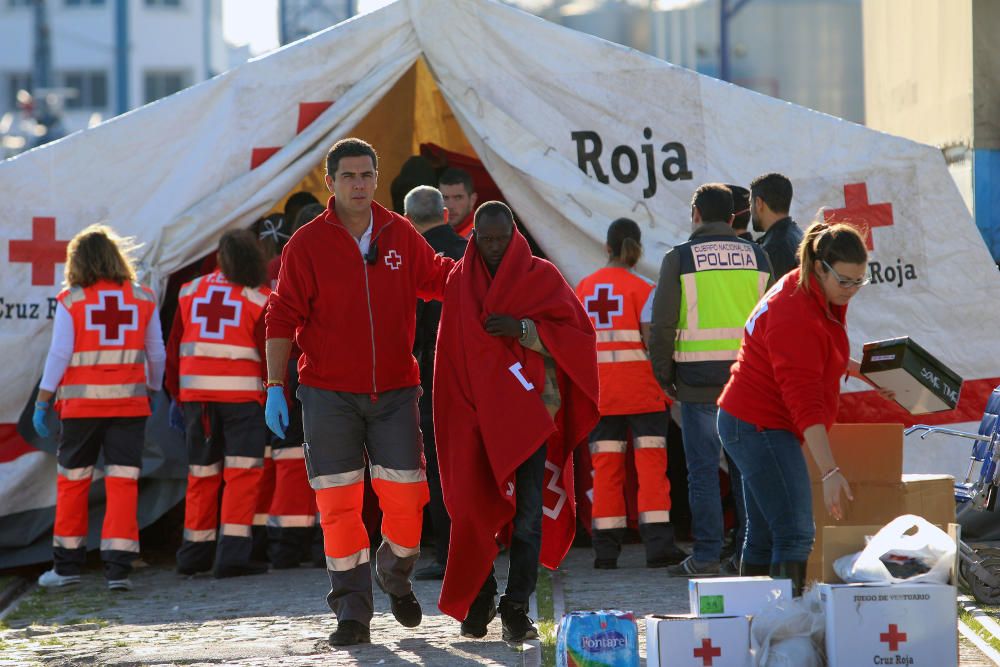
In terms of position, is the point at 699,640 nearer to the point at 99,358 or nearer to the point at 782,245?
the point at 782,245

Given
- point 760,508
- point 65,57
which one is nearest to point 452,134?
point 760,508

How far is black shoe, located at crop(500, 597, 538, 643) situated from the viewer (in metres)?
5.88

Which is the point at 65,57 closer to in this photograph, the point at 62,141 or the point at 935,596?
the point at 62,141

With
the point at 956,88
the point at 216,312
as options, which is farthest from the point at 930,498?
the point at 956,88

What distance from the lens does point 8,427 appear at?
28.5ft

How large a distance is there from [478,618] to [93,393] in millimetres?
2964

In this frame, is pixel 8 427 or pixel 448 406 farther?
pixel 8 427

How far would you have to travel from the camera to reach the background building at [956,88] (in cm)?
1044

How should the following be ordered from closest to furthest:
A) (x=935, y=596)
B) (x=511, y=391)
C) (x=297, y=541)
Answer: (x=935, y=596) < (x=511, y=391) < (x=297, y=541)

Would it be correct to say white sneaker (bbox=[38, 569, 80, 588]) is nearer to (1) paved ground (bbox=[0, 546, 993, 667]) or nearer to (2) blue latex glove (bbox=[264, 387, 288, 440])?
(1) paved ground (bbox=[0, 546, 993, 667])

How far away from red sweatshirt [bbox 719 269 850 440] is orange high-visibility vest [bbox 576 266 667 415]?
111 inches

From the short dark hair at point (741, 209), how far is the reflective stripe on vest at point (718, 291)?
2.26 feet

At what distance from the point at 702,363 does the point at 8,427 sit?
12.9 ft

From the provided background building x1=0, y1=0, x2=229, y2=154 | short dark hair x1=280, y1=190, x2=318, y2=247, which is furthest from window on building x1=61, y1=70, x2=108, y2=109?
short dark hair x1=280, y1=190, x2=318, y2=247
